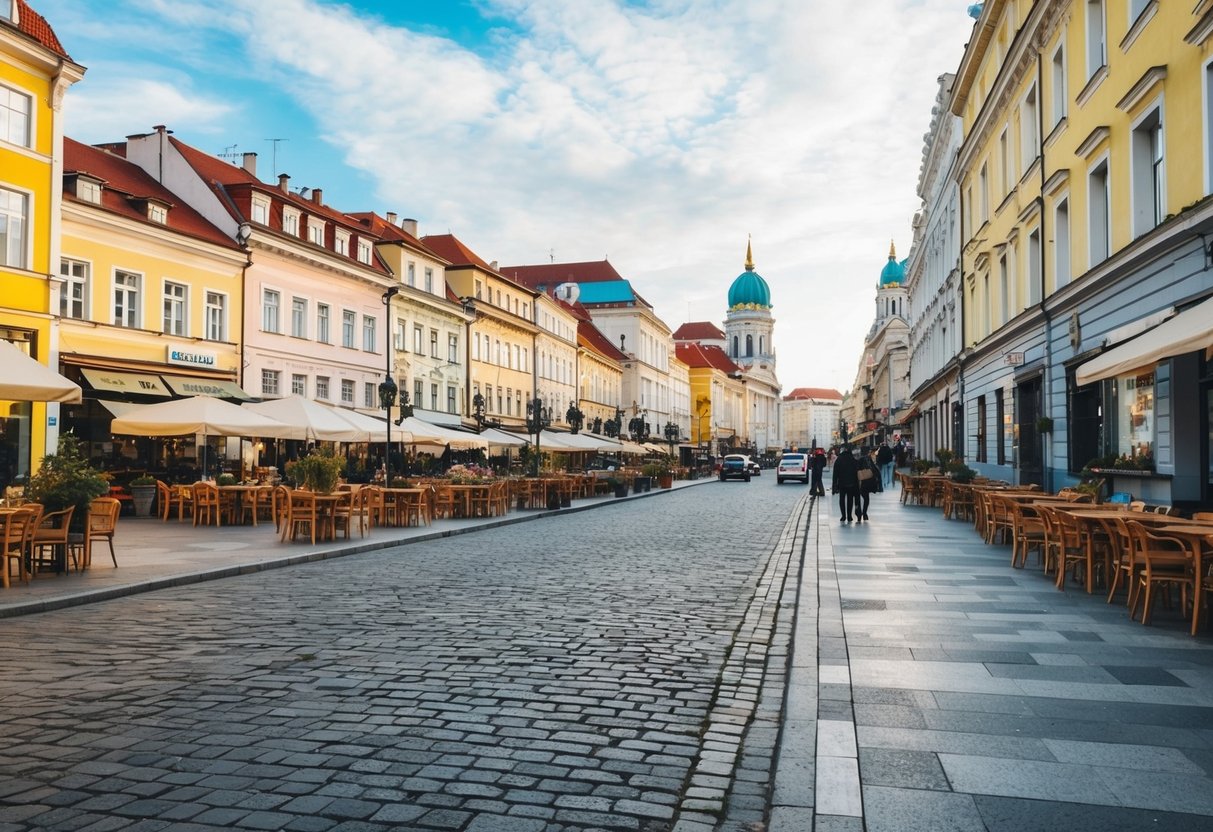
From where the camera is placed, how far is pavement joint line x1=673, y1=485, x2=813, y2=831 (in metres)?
4.22

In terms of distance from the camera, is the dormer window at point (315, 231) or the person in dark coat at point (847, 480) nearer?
the person in dark coat at point (847, 480)

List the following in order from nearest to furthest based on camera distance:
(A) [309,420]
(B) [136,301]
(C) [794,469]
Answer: (A) [309,420] → (B) [136,301] → (C) [794,469]

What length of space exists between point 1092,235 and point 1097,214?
0.41 m

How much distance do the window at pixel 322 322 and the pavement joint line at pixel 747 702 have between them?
2987 cm

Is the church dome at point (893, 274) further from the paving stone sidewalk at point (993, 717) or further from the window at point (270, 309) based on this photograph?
the paving stone sidewalk at point (993, 717)

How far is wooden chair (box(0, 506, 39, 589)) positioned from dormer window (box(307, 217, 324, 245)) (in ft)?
92.0

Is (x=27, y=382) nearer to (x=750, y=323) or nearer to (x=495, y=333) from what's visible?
(x=495, y=333)

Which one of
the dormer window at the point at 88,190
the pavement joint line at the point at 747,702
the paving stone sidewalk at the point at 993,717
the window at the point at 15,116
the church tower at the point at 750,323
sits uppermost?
the church tower at the point at 750,323

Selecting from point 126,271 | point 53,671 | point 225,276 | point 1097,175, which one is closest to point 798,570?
point 53,671

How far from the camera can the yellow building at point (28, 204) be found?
76.2ft

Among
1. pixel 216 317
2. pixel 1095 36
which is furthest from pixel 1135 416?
pixel 216 317

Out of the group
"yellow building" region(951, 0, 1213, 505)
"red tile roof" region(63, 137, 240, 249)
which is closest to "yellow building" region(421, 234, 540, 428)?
"red tile roof" region(63, 137, 240, 249)

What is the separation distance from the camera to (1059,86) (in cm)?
2141

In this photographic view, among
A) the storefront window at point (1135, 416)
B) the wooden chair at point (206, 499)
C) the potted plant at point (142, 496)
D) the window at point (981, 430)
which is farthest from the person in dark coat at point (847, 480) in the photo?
the potted plant at point (142, 496)
